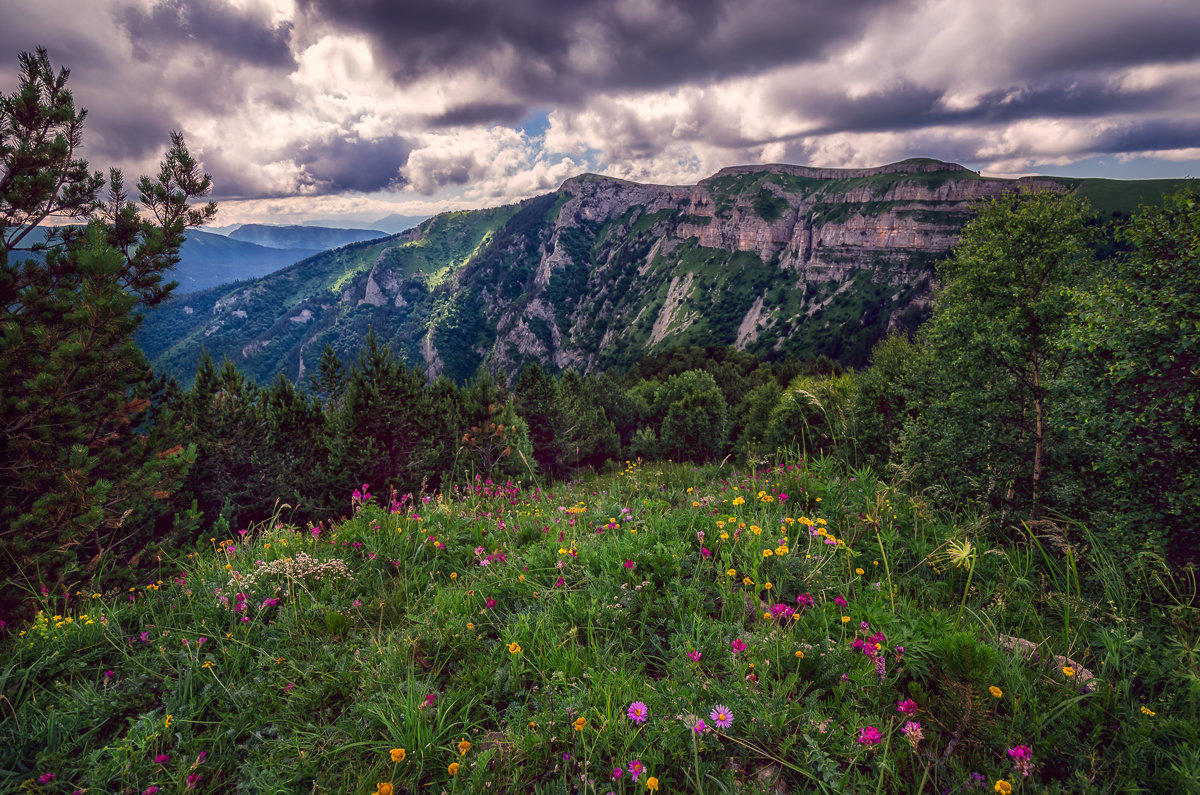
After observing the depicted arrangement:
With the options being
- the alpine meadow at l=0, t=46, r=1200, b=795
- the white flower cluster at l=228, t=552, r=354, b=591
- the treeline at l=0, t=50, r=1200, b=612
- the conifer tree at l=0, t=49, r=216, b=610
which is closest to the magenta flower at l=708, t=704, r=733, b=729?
the alpine meadow at l=0, t=46, r=1200, b=795

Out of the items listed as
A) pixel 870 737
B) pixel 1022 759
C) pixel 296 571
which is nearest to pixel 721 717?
pixel 870 737

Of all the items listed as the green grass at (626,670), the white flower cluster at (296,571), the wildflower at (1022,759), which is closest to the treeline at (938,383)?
the green grass at (626,670)

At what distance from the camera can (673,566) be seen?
390 cm

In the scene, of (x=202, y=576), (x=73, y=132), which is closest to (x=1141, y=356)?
(x=202, y=576)

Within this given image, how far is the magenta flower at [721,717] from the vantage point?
2346 mm

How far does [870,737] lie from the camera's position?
2221 mm

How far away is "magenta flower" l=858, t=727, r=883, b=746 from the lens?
222 cm

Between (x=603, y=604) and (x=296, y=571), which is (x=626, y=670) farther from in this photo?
(x=296, y=571)

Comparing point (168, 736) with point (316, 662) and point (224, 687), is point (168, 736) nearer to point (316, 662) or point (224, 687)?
point (224, 687)

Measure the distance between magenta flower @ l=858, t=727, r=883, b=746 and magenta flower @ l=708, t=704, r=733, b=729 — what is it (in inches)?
25.1

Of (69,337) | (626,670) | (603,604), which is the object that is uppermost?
(69,337)

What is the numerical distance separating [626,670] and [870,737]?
4.73 feet

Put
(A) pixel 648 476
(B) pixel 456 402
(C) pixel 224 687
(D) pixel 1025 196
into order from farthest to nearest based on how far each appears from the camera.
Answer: (B) pixel 456 402 < (D) pixel 1025 196 < (A) pixel 648 476 < (C) pixel 224 687

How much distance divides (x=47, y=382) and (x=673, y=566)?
33.2 ft
